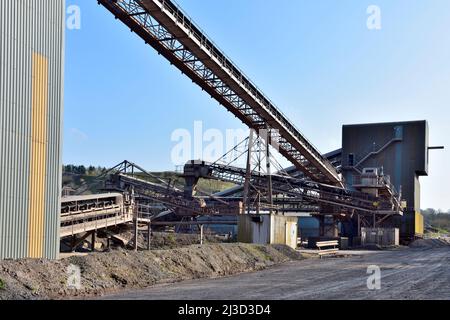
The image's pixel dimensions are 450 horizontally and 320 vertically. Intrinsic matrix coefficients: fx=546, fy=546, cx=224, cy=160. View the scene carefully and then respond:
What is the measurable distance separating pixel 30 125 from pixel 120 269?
18.2 feet

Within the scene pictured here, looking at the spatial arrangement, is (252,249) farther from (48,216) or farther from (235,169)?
(235,169)

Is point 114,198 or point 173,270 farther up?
point 114,198

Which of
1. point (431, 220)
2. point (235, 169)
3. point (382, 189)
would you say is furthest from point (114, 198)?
point (431, 220)

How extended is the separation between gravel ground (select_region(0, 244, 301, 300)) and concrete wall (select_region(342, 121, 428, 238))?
40.0 metres

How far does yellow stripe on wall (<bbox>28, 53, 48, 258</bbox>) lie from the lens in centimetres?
1789

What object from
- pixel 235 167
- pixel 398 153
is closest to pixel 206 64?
pixel 235 167

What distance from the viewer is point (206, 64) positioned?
28.8 m

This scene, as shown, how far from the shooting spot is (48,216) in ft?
61.4

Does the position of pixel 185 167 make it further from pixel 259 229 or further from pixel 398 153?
pixel 398 153

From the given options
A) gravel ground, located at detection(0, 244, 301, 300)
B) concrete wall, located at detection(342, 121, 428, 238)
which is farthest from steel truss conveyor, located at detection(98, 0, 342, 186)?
concrete wall, located at detection(342, 121, 428, 238)

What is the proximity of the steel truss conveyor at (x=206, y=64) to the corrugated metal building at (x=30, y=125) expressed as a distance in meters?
5.28

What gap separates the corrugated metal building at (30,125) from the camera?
1677cm

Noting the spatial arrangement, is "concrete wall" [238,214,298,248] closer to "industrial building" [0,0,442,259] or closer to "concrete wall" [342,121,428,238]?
"industrial building" [0,0,442,259]
